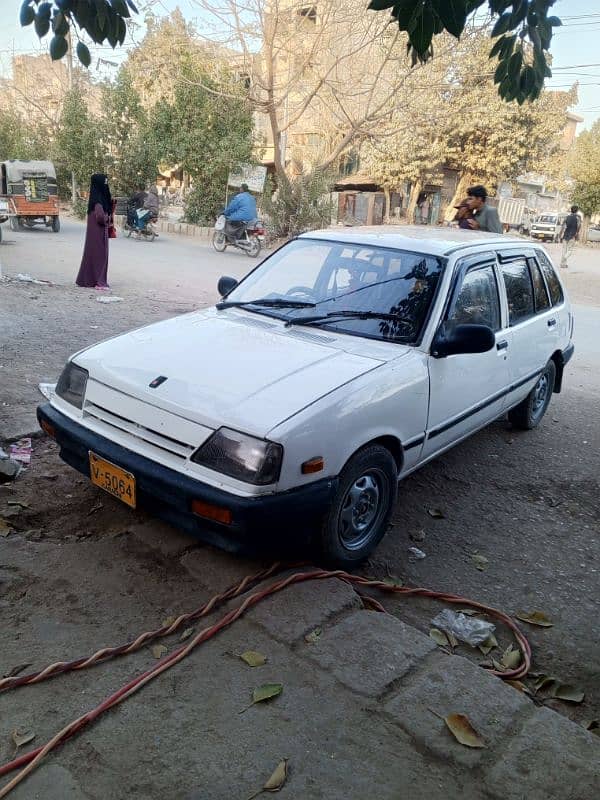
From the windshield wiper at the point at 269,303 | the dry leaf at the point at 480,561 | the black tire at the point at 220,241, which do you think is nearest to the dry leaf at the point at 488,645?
the dry leaf at the point at 480,561

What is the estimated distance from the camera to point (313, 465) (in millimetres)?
2844

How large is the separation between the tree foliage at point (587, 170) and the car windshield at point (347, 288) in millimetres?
37285

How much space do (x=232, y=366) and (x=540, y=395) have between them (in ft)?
11.8

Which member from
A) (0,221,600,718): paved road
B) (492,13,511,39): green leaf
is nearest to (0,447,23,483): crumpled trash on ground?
(0,221,600,718): paved road

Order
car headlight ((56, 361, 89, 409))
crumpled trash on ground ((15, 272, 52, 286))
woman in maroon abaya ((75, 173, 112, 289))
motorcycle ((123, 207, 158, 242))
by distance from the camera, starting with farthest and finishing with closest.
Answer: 1. motorcycle ((123, 207, 158, 242))
2. crumpled trash on ground ((15, 272, 52, 286))
3. woman in maroon abaya ((75, 173, 112, 289))
4. car headlight ((56, 361, 89, 409))

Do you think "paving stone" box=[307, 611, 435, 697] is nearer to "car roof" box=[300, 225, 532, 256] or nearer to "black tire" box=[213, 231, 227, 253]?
"car roof" box=[300, 225, 532, 256]

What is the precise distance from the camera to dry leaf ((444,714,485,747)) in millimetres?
2230

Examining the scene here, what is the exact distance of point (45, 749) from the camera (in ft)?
6.72

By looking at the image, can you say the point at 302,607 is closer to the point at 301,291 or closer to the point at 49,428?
the point at 49,428

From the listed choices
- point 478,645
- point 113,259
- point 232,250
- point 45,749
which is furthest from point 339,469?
point 232,250

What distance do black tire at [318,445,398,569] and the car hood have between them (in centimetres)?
44

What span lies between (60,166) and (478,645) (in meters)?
26.7

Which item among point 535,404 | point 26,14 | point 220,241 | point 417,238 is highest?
point 26,14

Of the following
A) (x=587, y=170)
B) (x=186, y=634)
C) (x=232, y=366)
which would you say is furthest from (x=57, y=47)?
(x=587, y=170)
